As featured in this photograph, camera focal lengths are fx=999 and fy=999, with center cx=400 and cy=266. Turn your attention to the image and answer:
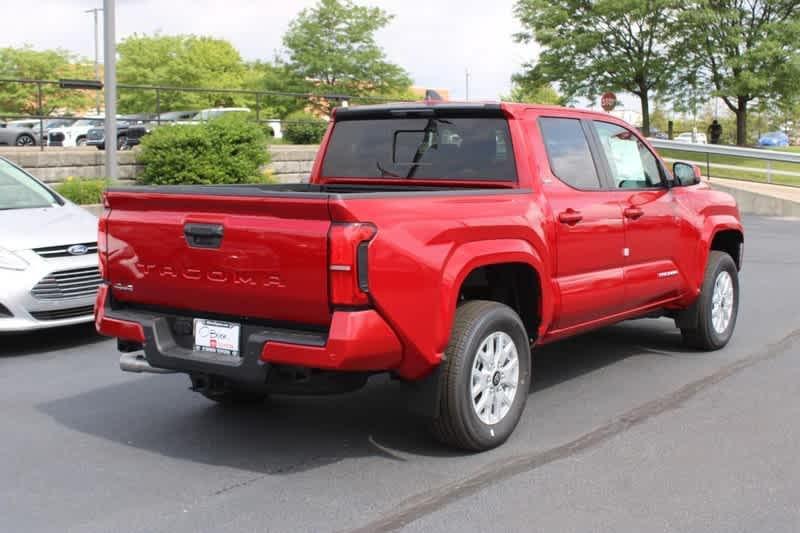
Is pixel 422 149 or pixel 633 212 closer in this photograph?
pixel 422 149

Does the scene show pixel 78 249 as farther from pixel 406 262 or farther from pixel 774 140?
pixel 774 140

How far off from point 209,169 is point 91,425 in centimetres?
1057

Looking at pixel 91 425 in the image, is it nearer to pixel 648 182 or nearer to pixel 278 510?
pixel 278 510

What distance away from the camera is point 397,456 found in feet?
17.1

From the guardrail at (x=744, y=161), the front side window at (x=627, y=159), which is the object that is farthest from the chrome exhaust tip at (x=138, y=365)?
the guardrail at (x=744, y=161)

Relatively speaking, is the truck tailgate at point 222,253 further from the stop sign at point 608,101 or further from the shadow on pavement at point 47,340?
the stop sign at point 608,101

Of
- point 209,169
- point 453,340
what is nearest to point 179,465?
point 453,340

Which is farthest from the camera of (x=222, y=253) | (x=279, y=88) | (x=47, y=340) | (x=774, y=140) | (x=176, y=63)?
(x=774, y=140)

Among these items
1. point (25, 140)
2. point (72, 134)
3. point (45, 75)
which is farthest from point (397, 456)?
point (45, 75)

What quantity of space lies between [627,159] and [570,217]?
1.28 meters

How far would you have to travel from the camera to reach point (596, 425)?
580 centimetres

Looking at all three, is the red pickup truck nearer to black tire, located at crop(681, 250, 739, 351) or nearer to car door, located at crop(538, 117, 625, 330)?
car door, located at crop(538, 117, 625, 330)

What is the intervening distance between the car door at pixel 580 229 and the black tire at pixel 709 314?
1.33 m

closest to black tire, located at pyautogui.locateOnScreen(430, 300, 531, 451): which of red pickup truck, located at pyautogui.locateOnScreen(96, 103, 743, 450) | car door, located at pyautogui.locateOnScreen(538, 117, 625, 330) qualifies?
red pickup truck, located at pyautogui.locateOnScreen(96, 103, 743, 450)
